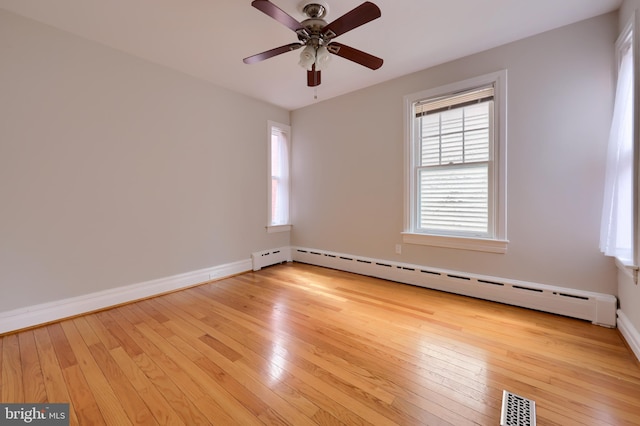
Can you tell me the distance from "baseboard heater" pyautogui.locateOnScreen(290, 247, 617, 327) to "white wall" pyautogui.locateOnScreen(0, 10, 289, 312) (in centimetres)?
210

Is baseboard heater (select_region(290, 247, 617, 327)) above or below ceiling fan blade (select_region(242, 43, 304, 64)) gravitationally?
below

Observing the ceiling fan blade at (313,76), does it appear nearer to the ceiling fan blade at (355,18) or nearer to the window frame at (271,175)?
the ceiling fan blade at (355,18)

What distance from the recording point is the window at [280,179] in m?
4.55

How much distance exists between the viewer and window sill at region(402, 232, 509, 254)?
9.18 feet

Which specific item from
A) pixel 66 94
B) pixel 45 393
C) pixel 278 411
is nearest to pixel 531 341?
pixel 278 411

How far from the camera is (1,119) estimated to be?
2166 mm

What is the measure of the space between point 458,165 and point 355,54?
174cm

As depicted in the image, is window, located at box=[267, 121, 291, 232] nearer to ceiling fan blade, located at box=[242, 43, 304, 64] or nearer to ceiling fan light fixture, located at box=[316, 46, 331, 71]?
ceiling fan blade, located at box=[242, 43, 304, 64]

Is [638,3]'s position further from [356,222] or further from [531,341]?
[356,222]

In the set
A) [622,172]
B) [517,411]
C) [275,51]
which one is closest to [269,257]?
[275,51]

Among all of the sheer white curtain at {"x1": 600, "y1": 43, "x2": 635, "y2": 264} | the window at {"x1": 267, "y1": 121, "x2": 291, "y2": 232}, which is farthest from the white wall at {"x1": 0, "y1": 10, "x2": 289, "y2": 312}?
the sheer white curtain at {"x1": 600, "y1": 43, "x2": 635, "y2": 264}

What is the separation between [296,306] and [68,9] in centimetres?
331

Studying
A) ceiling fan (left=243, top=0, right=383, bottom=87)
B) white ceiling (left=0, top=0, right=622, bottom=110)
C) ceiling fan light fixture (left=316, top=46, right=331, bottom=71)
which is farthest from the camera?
ceiling fan light fixture (left=316, top=46, right=331, bottom=71)

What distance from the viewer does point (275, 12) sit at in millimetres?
1755
